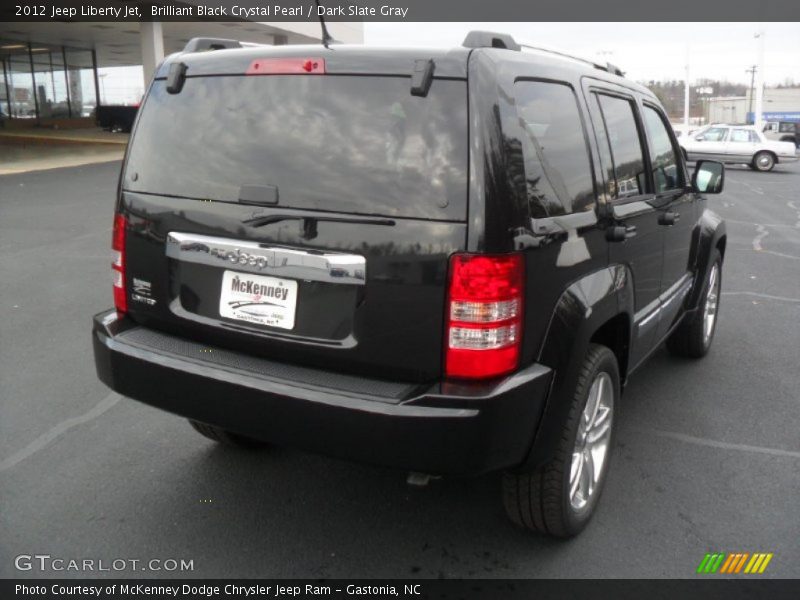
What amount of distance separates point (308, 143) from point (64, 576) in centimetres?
188

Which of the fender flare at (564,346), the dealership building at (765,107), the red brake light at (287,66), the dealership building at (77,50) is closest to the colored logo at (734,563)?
the fender flare at (564,346)

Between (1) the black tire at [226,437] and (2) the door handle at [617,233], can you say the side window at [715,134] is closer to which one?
(2) the door handle at [617,233]

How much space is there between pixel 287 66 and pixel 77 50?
42.4 meters

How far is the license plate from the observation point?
2.67m

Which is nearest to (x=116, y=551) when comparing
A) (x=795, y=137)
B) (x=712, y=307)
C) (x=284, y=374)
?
(x=284, y=374)

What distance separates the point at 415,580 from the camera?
9.29 feet

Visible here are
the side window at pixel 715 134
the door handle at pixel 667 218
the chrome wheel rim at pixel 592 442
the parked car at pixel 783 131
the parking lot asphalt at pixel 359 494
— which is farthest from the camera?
the parked car at pixel 783 131

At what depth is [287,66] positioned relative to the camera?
277cm

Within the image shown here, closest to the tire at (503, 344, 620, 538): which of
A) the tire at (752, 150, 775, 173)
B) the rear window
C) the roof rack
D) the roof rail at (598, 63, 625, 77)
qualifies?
the rear window

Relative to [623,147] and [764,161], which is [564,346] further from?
[764,161]

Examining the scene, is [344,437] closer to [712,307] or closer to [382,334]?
[382,334]

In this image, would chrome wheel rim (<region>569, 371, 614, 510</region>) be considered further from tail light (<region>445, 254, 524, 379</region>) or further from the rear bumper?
tail light (<region>445, 254, 524, 379</region>)

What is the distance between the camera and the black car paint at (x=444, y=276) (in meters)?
2.44

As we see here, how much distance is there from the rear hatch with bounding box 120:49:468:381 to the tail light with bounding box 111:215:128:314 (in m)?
0.09
